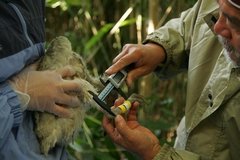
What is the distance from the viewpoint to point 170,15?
1772mm

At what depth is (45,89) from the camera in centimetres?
66

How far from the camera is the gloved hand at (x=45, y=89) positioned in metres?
0.64

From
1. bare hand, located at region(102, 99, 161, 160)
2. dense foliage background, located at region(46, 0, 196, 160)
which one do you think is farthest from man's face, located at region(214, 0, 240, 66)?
dense foliage background, located at region(46, 0, 196, 160)

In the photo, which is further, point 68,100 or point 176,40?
point 176,40

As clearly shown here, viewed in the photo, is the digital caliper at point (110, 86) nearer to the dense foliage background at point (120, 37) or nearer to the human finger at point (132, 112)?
the human finger at point (132, 112)

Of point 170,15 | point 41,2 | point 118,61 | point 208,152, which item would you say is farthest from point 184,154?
point 170,15

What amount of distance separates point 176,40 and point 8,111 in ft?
2.10

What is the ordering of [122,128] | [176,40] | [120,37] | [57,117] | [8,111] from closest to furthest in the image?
[8,111] < [57,117] < [122,128] < [176,40] < [120,37]

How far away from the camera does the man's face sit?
669mm

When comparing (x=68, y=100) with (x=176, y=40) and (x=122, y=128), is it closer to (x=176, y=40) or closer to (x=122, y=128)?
(x=122, y=128)

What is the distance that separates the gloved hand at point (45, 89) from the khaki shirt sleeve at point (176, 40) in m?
0.43

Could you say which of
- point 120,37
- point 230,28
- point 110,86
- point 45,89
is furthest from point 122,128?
point 120,37

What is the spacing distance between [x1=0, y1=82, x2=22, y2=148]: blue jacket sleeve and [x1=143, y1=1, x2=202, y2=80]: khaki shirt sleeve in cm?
57

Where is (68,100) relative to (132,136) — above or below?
above
